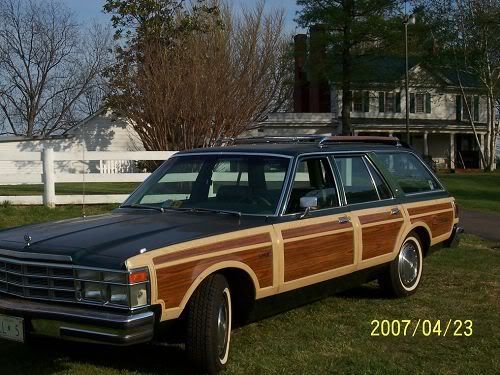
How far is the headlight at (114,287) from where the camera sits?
14.1ft

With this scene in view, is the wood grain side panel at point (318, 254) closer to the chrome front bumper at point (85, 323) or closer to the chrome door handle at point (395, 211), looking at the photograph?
the chrome door handle at point (395, 211)

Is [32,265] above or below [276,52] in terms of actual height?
below

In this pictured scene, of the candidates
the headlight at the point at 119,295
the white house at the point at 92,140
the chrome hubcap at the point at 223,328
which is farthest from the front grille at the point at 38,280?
the white house at the point at 92,140

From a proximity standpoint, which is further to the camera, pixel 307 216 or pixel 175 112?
pixel 175 112

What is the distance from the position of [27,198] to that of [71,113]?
141ft

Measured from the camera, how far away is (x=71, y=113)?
181 ft

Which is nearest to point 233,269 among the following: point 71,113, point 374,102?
point 374,102

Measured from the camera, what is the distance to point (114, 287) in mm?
4363

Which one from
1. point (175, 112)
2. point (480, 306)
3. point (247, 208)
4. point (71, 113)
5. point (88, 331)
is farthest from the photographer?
point (71, 113)

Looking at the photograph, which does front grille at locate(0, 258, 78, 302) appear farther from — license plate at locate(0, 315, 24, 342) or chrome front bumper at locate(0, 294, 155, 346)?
license plate at locate(0, 315, 24, 342)

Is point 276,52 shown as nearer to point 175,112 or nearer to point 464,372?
point 175,112

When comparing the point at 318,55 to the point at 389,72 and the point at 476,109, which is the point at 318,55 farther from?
the point at 476,109

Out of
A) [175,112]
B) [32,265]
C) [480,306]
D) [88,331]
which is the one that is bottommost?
[480,306]

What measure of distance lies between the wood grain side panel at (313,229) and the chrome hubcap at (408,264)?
48.2 inches
